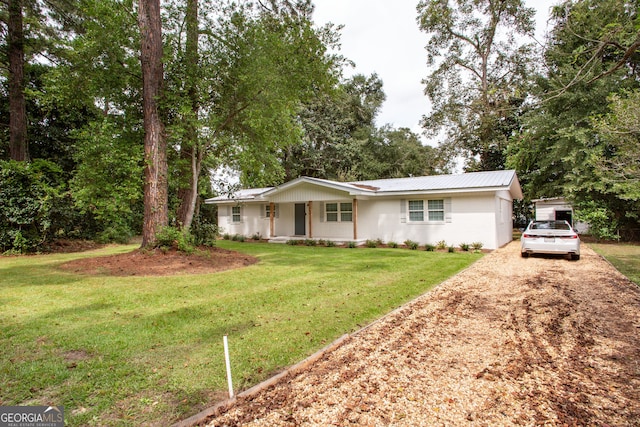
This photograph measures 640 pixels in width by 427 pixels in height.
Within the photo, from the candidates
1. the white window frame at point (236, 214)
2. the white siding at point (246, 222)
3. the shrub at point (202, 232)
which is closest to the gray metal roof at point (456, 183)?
the white siding at point (246, 222)

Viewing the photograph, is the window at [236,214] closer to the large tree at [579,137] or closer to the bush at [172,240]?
the bush at [172,240]

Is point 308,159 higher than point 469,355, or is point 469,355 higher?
point 308,159

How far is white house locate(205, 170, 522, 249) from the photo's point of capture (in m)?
13.4

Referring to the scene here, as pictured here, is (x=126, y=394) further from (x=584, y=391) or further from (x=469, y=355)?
(x=584, y=391)

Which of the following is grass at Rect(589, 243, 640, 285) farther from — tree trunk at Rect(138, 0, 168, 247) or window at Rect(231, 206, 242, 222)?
window at Rect(231, 206, 242, 222)

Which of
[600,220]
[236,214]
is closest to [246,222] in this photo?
[236,214]

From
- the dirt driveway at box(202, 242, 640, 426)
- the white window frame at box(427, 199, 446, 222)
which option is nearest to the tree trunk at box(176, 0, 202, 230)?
the dirt driveway at box(202, 242, 640, 426)

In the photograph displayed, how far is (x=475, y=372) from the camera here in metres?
3.10

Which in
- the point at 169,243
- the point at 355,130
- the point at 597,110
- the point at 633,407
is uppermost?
the point at 355,130

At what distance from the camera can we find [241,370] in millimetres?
3055

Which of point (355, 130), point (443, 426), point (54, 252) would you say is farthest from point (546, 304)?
point (355, 130)

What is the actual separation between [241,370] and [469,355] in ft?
8.02

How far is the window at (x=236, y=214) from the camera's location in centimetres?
2095

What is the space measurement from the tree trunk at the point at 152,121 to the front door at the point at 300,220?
31.7 feet
